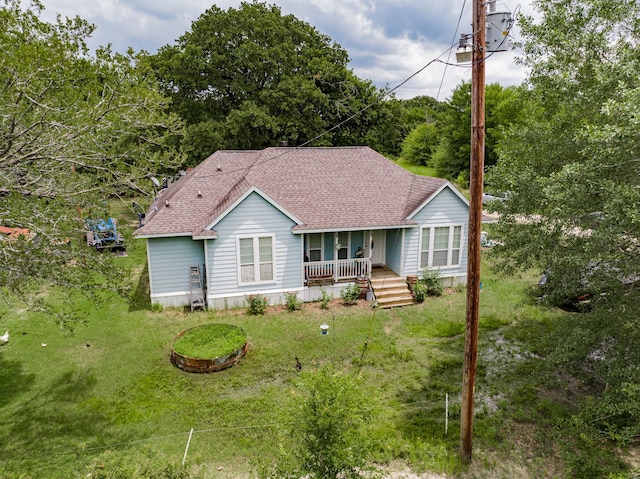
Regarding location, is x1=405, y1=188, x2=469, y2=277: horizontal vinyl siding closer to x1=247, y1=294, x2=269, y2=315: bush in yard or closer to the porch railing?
the porch railing

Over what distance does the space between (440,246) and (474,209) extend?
1057 cm

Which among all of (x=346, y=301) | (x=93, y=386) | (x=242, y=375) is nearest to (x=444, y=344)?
(x=346, y=301)

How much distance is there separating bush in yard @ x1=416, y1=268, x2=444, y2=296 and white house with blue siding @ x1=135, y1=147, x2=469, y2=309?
43 cm

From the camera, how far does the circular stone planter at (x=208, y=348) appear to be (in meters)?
11.2

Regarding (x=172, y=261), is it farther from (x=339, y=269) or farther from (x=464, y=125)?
(x=464, y=125)

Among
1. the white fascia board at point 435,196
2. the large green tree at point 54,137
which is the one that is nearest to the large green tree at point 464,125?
the white fascia board at point 435,196

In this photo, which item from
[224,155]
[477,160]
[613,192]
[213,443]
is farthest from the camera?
[224,155]

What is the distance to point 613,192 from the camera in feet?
20.8

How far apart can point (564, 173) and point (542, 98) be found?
9.54 ft

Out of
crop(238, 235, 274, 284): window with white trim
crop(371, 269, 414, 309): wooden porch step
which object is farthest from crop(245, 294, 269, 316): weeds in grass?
crop(371, 269, 414, 309): wooden porch step

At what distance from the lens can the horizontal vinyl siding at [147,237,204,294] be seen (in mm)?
15211

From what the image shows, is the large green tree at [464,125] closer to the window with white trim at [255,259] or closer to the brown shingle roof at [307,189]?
the brown shingle roof at [307,189]

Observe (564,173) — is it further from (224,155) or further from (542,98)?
(224,155)

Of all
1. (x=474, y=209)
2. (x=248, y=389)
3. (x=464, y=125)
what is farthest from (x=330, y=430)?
(x=464, y=125)
